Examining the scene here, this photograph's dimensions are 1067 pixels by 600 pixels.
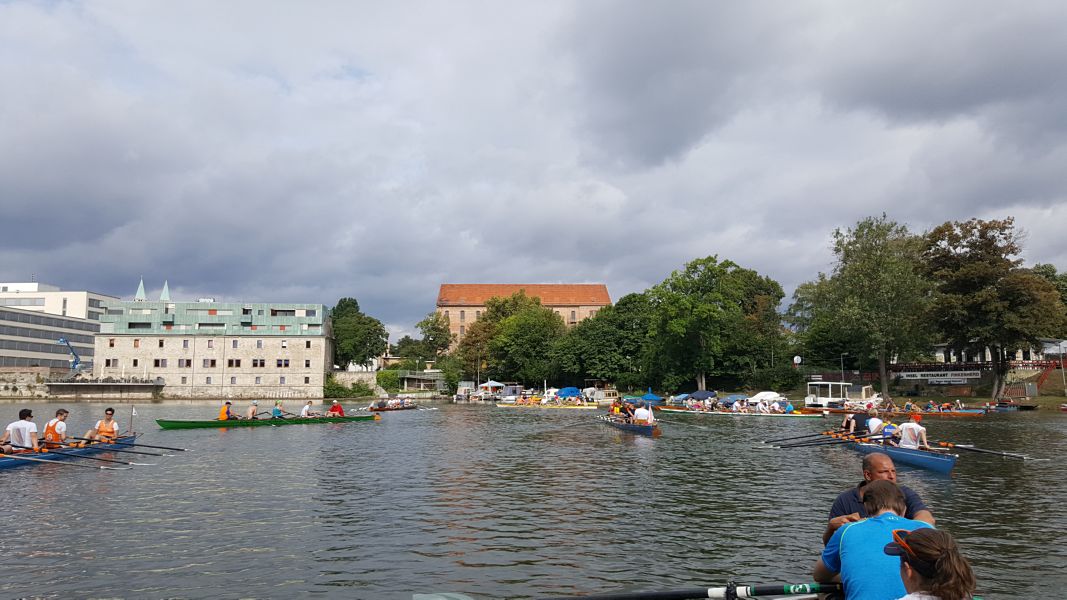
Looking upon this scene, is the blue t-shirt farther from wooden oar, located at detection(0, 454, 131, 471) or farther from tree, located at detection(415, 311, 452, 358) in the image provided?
tree, located at detection(415, 311, 452, 358)

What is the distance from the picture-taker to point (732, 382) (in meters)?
84.1

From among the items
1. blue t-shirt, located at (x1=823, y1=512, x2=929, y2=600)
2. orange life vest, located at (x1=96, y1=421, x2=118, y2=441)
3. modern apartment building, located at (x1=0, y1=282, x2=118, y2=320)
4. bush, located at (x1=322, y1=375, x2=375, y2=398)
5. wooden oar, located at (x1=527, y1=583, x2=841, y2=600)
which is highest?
modern apartment building, located at (x1=0, y1=282, x2=118, y2=320)

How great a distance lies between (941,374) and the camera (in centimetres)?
6900

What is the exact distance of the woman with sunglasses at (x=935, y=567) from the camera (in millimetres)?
4371

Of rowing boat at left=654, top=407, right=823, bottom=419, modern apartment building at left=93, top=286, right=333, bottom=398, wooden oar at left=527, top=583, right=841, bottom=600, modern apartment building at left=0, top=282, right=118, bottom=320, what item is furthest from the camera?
modern apartment building at left=0, top=282, right=118, bottom=320

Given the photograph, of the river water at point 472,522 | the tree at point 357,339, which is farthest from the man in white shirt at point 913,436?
the tree at point 357,339

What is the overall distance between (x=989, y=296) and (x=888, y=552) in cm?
6507

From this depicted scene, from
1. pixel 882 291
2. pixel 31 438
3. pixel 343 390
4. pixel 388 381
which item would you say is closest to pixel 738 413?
pixel 882 291

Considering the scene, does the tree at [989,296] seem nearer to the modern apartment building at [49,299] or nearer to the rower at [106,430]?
the rower at [106,430]

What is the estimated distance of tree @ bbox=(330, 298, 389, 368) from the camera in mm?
118500

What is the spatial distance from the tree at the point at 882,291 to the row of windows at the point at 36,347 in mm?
123594

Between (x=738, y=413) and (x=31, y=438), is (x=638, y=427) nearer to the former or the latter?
(x=738, y=413)

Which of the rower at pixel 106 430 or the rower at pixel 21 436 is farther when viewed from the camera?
the rower at pixel 106 430

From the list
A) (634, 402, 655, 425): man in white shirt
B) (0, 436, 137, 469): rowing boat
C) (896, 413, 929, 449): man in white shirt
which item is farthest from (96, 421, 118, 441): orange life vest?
(896, 413, 929, 449): man in white shirt
